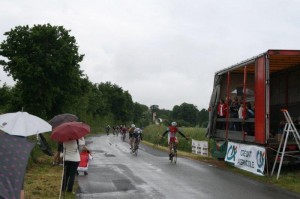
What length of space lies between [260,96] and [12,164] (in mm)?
11892

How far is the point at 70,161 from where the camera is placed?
34.0 feet

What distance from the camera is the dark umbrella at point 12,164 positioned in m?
3.87

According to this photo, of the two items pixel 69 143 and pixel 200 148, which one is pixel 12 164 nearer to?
pixel 69 143

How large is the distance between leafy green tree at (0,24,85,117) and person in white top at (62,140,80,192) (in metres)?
16.8

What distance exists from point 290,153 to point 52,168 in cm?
868

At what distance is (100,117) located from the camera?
99.8 meters

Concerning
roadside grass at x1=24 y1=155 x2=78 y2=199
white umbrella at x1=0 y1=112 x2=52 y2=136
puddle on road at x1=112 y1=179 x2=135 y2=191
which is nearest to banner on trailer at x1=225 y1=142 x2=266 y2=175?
puddle on road at x1=112 y1=179 x2=135 y2=191

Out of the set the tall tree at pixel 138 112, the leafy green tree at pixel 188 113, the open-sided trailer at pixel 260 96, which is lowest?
the open-sided trailer at pixel 260 96

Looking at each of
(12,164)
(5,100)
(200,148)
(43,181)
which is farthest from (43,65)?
(12,164)

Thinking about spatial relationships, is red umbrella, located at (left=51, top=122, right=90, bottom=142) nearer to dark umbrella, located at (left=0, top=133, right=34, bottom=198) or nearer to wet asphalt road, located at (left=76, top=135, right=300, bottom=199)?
wet asphalt road, located at (left=76, top=135, right=300, bottom=199)

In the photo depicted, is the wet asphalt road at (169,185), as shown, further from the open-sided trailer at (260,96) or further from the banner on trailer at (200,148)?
the banner on trailer at (200,148)

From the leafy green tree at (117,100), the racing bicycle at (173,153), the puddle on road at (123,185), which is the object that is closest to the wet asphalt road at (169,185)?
the puddle on road at (123,185)

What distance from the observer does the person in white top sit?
10328mm

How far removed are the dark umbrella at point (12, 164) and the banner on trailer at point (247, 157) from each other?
11680 millimetres
